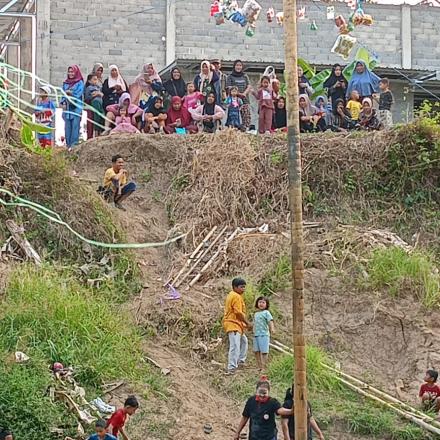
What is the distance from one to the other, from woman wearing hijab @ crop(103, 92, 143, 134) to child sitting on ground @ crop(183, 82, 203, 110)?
2.49ft

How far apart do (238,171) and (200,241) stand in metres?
1.48

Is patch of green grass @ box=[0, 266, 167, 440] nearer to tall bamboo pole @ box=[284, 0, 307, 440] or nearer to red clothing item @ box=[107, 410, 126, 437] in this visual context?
red clothing item @ box=[107, 410, 126, 437]

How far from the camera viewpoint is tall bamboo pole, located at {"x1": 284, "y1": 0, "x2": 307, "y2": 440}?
8.38 metres

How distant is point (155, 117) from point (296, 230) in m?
8.28

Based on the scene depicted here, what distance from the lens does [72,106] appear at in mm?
16484

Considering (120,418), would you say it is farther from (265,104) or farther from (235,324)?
(265,104)

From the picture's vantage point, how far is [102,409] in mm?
10484

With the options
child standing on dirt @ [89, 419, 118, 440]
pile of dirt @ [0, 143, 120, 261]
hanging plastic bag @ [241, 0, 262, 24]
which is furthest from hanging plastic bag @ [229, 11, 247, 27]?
child standing on dirt @ [89, 419, 118, 440]

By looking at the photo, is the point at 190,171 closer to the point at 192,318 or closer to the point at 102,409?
the point at 192,318

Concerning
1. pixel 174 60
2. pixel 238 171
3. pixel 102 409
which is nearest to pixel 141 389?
pixel 102 409

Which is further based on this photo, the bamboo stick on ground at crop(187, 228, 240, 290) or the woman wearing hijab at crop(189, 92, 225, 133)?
the woman wearing hijab at crop(189, 92, 225, 133)

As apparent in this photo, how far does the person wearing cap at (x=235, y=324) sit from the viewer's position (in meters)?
12.0

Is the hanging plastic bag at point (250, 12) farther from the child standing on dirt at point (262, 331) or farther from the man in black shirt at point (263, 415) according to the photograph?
the man in black shirt at point (263, 415)

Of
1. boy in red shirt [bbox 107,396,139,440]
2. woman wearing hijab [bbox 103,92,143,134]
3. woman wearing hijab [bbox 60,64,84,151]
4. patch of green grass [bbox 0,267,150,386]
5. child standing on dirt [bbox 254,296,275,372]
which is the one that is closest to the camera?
boy in red shirt [bbox 107,396,139,440]
